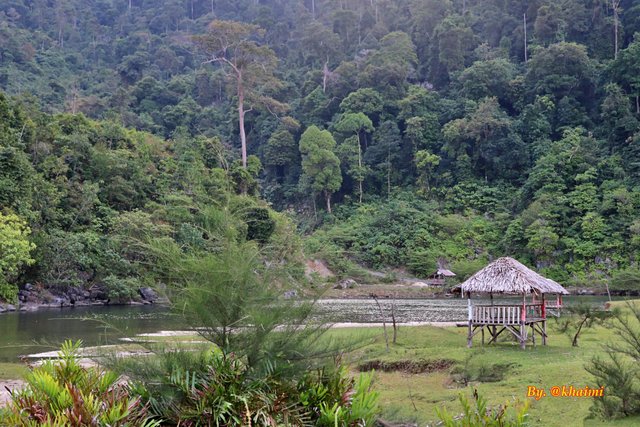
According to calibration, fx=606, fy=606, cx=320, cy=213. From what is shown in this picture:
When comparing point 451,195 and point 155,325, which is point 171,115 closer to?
point 451,195

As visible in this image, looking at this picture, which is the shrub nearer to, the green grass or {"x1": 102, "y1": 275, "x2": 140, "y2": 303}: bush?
the green grass

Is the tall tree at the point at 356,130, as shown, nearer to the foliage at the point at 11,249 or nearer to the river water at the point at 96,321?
the river water at the point at 96,321

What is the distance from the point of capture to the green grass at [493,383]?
9.41 m

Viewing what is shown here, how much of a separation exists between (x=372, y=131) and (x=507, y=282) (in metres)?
51.8

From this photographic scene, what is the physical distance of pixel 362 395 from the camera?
6117mm

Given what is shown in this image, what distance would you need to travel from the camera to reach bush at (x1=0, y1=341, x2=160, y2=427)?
5324 mm

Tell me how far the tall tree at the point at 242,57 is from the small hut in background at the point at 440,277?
61.6ft

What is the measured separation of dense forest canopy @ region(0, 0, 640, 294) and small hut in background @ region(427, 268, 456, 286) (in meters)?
1.39

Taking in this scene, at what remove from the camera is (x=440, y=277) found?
48031mm

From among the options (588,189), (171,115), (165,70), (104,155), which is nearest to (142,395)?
(104,155)

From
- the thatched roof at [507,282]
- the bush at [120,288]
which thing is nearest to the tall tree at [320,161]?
the bush at [120,288]

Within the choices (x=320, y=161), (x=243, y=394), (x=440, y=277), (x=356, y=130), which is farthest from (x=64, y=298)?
(x=356, y=130)

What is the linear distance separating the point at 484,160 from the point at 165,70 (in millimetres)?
48235

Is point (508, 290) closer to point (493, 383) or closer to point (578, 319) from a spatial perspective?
point (578, 319)
